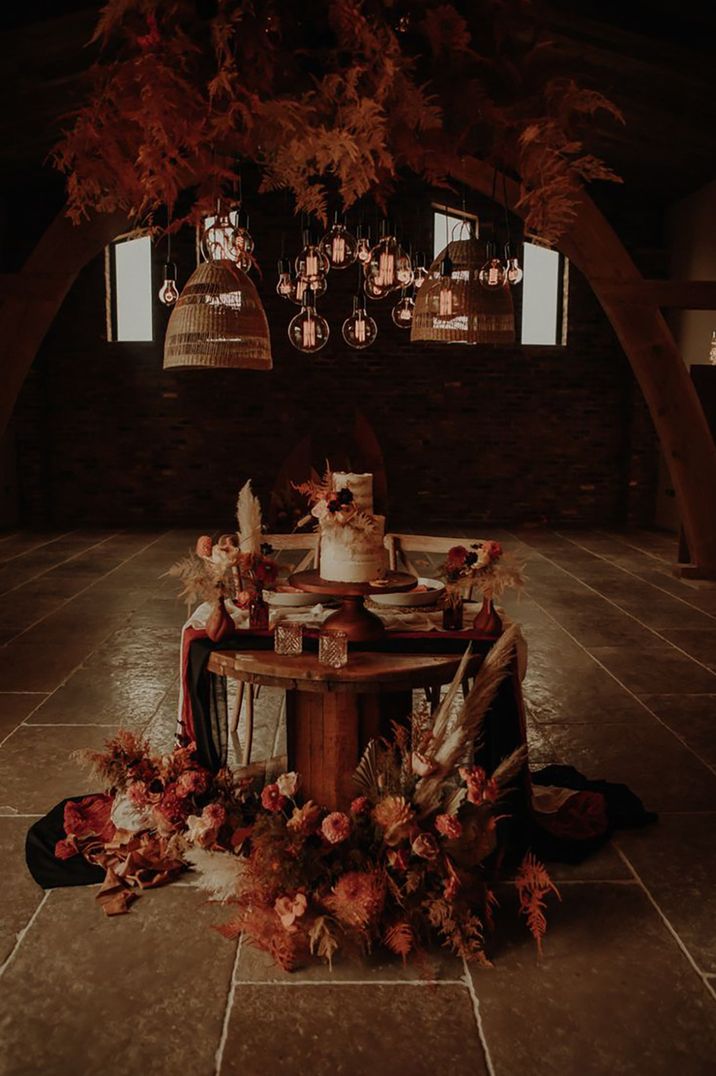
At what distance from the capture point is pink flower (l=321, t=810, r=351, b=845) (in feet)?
7.79

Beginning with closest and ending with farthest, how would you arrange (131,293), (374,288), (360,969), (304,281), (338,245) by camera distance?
(360,969) → (374,288) → (338,245) → (304,281) → (131,293)

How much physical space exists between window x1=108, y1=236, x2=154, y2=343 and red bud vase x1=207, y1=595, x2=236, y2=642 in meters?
9.03

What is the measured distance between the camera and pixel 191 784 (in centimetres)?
269

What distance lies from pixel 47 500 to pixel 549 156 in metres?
10.2

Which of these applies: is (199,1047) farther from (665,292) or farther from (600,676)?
(665,292)

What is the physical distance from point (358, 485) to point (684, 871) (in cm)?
161

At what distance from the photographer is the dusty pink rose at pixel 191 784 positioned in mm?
2678

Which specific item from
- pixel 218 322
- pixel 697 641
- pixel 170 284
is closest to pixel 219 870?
pixel 218 322

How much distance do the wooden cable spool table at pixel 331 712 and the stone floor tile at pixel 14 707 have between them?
5.24 ft

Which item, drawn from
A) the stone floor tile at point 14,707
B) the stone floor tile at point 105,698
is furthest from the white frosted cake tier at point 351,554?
the stone floor tile at point 14,707

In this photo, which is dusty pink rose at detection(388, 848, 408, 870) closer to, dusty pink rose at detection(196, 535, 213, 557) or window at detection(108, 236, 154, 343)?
dusty pink rose at detection(196, 535, 213, 557)

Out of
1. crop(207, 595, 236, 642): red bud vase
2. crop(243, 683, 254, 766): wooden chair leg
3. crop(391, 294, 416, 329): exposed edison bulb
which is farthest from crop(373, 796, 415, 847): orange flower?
crop(391, 294, 416, 329): exposed edison bulb

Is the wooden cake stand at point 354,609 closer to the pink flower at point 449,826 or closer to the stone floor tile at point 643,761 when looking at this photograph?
the pink flower at point 449,826

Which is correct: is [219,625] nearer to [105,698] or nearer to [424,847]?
[424,847]
